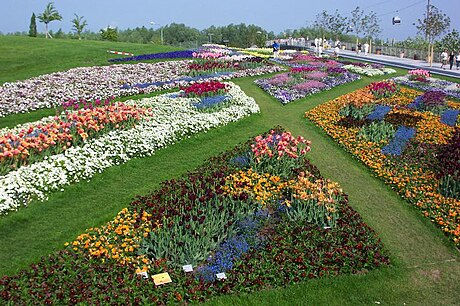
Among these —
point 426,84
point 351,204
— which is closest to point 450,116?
point 426,84

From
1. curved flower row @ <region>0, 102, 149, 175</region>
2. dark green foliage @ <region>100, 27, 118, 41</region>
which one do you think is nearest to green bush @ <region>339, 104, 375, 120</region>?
curved flower row @ <region>0, 102, 149, 175</region>

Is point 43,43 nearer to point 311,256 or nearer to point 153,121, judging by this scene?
point 153,121

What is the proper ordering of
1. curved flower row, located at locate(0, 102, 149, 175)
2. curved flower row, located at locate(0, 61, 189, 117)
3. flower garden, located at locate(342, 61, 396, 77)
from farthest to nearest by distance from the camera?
flower garden, located at locate(342, 61, 396, 77), curved flower row, located at locate(0, 61, 189, 117), curved flower row, located at locate(0, 102, 149, 175)

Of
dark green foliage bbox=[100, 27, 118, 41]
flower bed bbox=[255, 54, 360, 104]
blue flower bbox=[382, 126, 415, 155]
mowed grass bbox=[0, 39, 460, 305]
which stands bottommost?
mowed grass bbox=[0, 39, 460, 305]

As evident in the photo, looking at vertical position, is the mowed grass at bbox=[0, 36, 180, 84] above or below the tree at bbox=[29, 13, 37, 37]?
below

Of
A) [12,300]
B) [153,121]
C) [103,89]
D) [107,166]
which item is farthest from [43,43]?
[12,300]

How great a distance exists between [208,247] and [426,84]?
19657mm

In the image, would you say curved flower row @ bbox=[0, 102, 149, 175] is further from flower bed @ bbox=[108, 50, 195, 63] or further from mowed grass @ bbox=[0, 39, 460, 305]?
flower bed @ bbox=[108, 50, 195, 63]

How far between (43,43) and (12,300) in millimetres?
33050

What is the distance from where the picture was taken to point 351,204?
988 cm

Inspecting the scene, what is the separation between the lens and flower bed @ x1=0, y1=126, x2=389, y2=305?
6500mm

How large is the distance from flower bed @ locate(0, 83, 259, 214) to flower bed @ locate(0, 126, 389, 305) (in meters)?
2.00

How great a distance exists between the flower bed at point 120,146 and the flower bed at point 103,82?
3231 millimetres

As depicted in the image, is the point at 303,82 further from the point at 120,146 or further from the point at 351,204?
the point at 351,204
